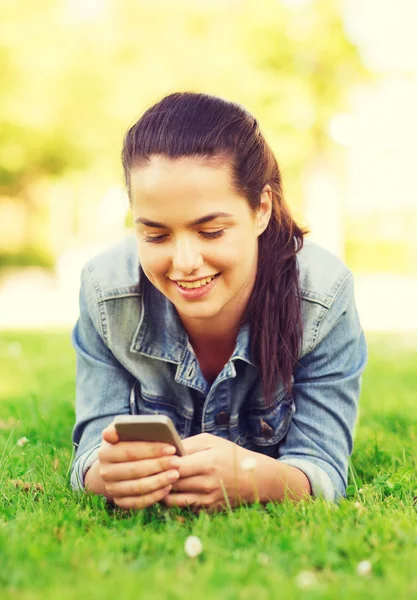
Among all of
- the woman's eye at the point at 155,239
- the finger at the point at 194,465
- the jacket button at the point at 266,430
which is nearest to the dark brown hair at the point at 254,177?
the jacket button at the point at 266,430

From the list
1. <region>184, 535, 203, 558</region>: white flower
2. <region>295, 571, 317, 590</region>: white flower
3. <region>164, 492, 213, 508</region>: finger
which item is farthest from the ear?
<region>295, 571, 317, 590</region>: white flower

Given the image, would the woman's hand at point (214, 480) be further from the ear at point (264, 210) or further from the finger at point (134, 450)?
the ear at point (264, 210)

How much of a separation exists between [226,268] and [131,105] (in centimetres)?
1268

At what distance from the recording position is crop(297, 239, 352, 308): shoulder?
269cm

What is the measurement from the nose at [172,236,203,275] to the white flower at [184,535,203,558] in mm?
822

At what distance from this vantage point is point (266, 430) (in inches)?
111

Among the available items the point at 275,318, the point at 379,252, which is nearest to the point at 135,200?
the point at 275,318

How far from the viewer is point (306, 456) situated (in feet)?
8.49

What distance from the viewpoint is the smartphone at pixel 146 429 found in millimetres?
2098

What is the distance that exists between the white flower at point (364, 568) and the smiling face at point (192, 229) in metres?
0.98

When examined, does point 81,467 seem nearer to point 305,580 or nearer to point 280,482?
point 280,482

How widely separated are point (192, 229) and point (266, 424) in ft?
2.76

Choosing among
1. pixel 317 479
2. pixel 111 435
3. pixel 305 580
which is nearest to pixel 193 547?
pixel 305 580

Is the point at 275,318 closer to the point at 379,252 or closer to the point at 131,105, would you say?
the point at 131,105
